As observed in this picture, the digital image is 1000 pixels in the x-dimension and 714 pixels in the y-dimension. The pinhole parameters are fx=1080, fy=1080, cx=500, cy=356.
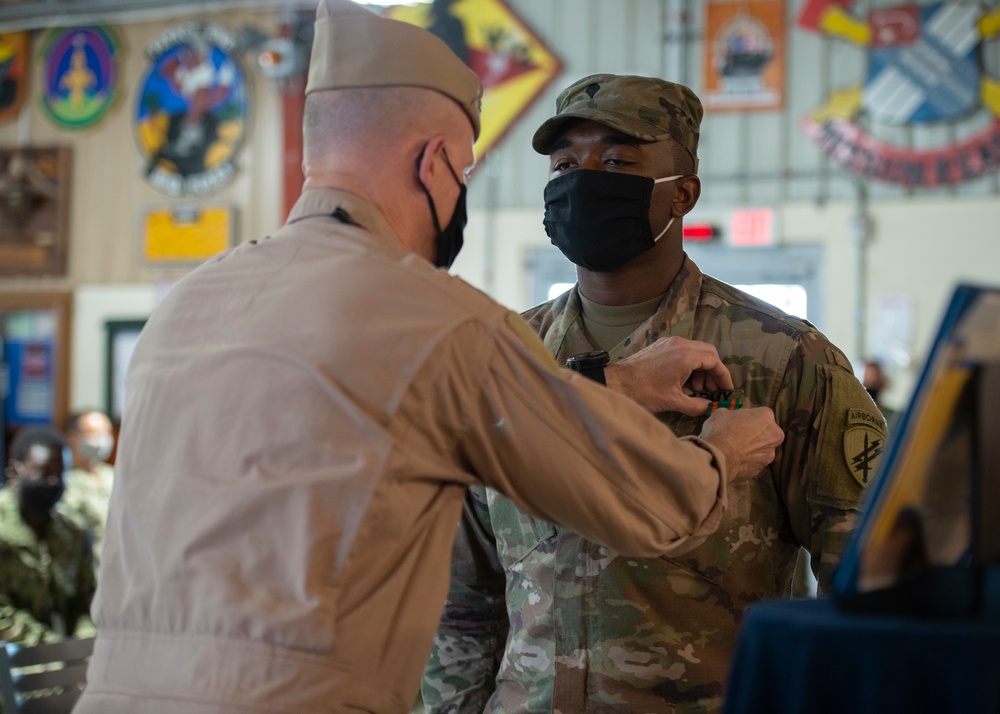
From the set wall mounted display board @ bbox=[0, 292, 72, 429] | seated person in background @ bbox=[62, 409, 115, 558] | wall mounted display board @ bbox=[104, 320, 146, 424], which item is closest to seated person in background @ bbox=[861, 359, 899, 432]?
seated person in background @ bbox=[62, 409, 115, 558]

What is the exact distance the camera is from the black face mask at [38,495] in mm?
4918

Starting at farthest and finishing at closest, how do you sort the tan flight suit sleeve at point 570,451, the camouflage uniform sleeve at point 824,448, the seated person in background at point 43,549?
the seated person in background at point 43,549
the camouflage uniform sleeve at point 824,448
the tan flight suit sleeve at point 570,451

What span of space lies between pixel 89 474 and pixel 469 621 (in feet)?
15.1

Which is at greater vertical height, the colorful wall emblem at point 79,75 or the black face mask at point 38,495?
the colorful wall emblem at point 79,75

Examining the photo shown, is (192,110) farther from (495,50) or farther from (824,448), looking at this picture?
(824,448)

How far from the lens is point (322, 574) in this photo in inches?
49.5

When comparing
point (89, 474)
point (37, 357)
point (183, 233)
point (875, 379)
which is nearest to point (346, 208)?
point (89, 474)

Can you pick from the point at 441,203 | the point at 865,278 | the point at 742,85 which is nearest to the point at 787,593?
the point at 441,203

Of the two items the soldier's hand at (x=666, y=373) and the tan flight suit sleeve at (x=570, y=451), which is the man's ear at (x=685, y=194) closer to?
the soldier's hand at (x=666, y=373)

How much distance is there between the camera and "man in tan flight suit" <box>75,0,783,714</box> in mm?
1256

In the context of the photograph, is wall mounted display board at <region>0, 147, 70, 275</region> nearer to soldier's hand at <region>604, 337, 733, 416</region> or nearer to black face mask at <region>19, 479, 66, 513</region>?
black face mask at <region>19, 479, 66, 513</region>

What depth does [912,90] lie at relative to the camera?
6.84 metres

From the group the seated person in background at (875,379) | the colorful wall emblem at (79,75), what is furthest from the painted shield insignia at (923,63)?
the colorful wall emblem at (79,75)

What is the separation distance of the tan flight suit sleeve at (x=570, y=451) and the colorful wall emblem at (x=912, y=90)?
19.7ft
